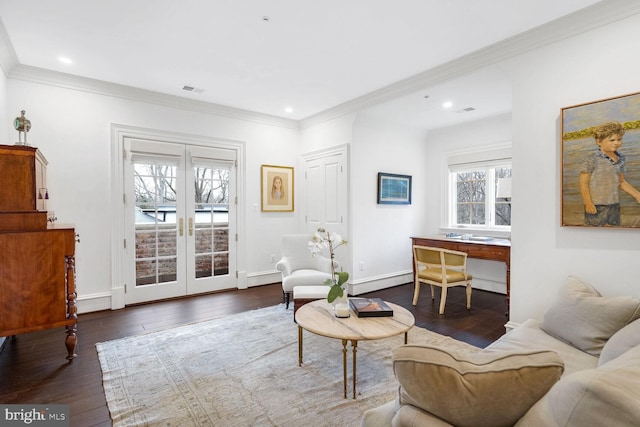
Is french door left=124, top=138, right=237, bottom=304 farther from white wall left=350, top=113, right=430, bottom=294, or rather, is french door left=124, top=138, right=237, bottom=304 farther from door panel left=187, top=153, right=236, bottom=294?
white wall left=350, top=113, right=430, bottom=294

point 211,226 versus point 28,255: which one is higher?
point 211,226

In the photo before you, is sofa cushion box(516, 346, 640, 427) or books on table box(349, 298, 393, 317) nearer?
sofa cushion box(516, 346, 640, 427)

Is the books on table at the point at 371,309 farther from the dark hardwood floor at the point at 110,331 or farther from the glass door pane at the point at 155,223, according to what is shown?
the glass door pane at the point at 155,223

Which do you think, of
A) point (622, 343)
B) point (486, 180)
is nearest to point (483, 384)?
point (622, 343)

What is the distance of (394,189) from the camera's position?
17.0 feet

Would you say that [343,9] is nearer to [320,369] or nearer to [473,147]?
[320,369]

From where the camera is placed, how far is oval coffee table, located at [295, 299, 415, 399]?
2.12 meters

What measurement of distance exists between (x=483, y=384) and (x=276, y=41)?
3.03 metres

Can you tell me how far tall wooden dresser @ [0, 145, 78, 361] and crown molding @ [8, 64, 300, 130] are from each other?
1.65 meters

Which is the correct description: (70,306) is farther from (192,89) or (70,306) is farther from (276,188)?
(276,188)

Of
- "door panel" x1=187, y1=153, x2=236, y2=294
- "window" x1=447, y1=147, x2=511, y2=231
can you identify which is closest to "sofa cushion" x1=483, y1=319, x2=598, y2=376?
"window" x1=447, y1=147, x2=511, y2=231

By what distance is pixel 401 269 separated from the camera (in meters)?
5.34

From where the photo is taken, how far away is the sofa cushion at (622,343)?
153 cm

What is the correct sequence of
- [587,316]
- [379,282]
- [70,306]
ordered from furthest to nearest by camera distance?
[379,282] < [70,306] < [587,316]
